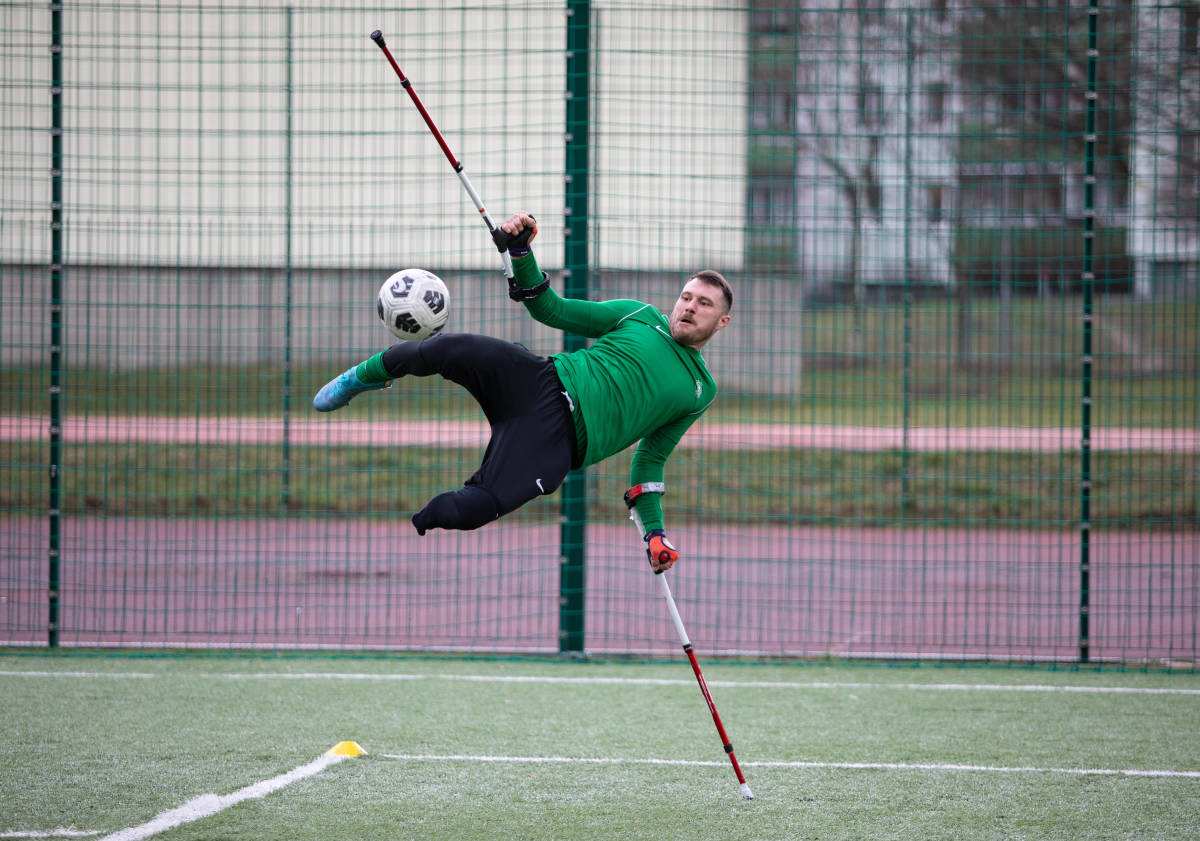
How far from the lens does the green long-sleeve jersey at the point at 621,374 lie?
4953mm

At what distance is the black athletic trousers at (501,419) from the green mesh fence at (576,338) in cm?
→ 273

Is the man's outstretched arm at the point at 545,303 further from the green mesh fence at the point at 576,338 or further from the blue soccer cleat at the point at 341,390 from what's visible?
the green mesh fence at the point at 576,338

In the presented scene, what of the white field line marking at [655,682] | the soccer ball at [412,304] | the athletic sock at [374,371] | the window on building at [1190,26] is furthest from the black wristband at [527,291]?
the window on building at [1190,26]

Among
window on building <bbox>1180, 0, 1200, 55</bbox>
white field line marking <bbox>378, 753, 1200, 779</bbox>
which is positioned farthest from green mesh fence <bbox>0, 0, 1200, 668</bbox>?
white field line marking <bbox>378, 753, 1200, 779</bbox>

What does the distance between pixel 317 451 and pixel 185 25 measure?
447 cm

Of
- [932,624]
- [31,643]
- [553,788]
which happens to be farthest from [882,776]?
[31,643]

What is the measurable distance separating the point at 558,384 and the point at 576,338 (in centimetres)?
270

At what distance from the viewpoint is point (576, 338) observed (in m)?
7.65

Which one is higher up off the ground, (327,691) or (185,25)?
(185,25)

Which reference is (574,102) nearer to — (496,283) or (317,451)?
(496,283)

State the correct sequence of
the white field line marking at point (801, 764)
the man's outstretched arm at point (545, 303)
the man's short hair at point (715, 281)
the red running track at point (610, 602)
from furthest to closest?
the red running track at point (610, 602)
the white field line marking at point (801, 764)
the man's short hair at point (715, 281)
the man's outstretched arm at point (545, 303)

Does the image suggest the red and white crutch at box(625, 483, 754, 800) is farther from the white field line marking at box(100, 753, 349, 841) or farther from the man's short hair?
the white field line marking at box(100, 753, 349, 841)

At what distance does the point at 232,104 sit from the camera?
1443 centimetres

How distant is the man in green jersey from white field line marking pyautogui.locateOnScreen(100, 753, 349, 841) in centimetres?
122
